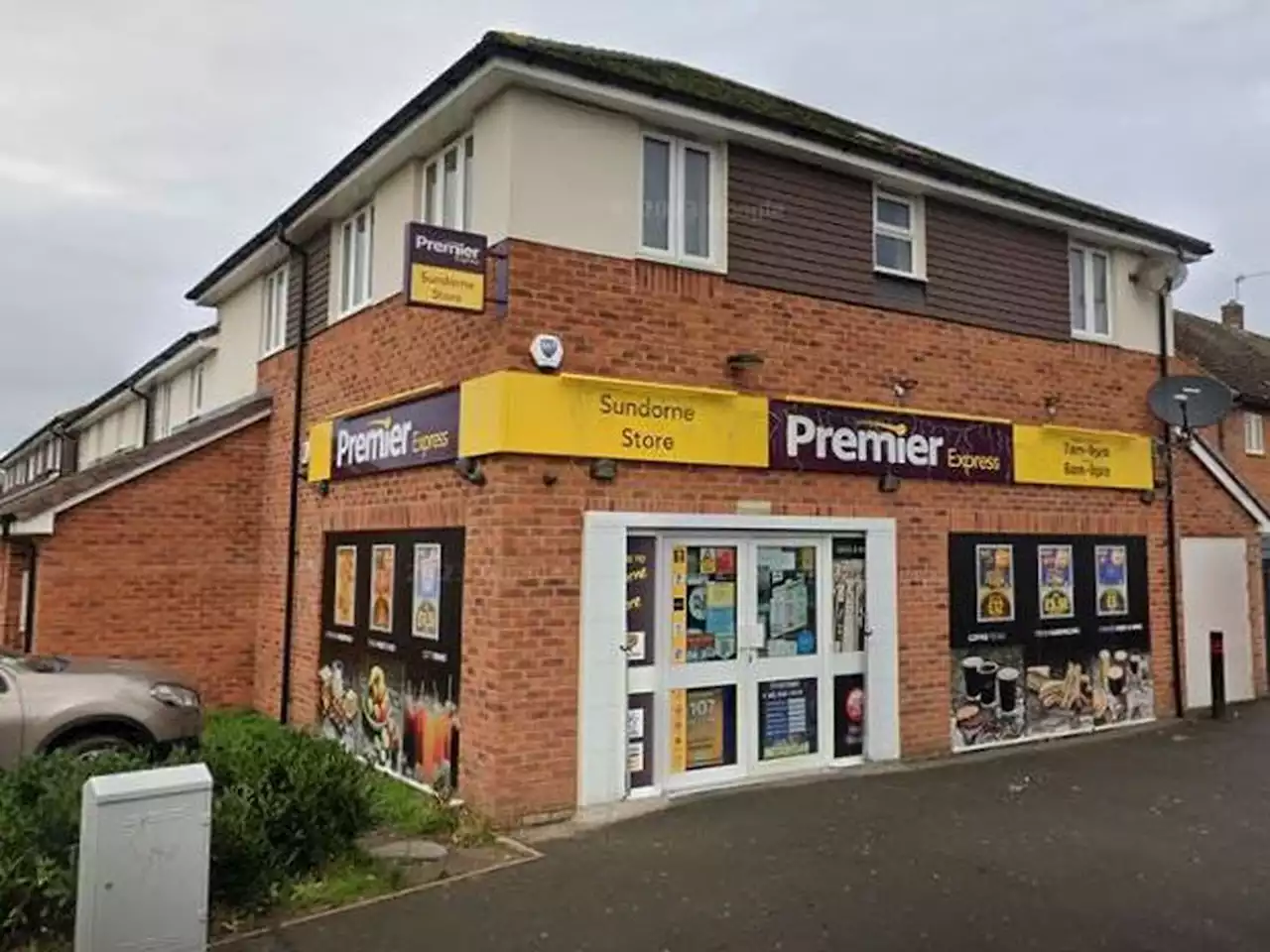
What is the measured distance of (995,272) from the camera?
1036 centimetres

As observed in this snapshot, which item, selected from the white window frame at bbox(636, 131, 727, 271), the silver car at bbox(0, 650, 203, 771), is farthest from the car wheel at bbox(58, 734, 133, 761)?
the white window frame at bbox(636, 131, 727, 271)

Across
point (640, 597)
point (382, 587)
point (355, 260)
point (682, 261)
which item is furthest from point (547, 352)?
point (355, 260)

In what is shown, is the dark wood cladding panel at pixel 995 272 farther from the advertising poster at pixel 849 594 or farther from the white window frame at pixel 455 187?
the white window frame at pixel 455 187

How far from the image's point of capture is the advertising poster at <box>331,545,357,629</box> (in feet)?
32.1

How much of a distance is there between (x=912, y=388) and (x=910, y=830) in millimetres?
4157

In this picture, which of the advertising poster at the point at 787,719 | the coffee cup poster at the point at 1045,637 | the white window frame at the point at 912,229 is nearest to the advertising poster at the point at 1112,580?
the coffee cup poster at the point at 1045,637

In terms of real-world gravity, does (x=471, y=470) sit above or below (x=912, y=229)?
below

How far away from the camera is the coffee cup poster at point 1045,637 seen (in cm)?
980

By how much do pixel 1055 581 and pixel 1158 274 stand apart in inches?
152

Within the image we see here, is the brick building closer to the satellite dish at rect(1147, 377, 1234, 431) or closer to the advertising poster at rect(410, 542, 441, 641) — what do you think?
the advertising poster at rect(410, 542, 441, 641)

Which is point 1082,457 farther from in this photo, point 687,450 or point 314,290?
point 314,290

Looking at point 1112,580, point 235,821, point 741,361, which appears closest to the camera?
point 235,821

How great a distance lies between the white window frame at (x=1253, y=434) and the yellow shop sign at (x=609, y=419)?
21.2m

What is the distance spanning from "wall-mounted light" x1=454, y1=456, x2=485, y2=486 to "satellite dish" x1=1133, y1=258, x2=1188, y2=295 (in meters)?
8.23
